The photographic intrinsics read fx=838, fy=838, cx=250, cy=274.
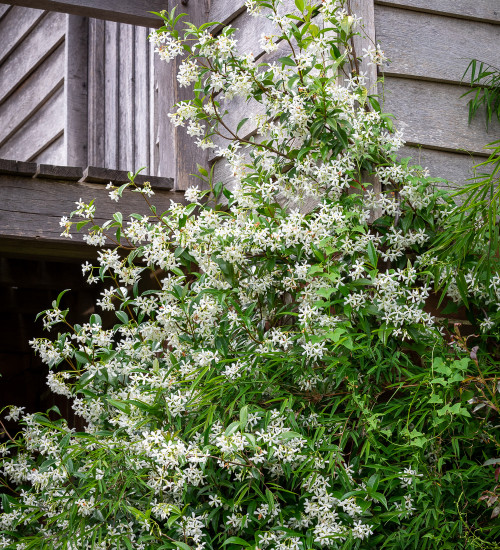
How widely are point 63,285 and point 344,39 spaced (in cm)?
194

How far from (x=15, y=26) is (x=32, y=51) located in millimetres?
403

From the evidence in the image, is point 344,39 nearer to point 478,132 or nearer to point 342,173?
point 342,173

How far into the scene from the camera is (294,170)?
2578 millimetres

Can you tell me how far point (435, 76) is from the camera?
9.50 ft

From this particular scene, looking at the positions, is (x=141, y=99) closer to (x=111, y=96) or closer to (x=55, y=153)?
(x=111, y=96)

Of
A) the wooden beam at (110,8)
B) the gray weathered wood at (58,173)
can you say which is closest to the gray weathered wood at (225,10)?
the wooden beam at (110,8)

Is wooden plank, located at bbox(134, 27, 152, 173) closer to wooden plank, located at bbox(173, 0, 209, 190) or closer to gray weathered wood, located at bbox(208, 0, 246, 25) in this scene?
wooden plank, located at bbox(173, 0, 209, 190)

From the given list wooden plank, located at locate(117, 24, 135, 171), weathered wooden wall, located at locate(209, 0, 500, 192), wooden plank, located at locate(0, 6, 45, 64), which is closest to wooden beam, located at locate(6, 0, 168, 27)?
weathered wooden wall, located at locate(209, 0, 500, 192)

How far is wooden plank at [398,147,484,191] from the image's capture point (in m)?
2.83

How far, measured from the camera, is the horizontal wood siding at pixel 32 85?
5273mm

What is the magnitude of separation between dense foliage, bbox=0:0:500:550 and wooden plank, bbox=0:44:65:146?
2849 mm

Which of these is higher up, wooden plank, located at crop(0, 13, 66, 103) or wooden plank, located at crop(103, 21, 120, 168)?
wooden plank, located at crop(0, 13, 66, 103)

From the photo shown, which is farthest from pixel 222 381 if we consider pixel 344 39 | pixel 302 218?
pixel 344 39

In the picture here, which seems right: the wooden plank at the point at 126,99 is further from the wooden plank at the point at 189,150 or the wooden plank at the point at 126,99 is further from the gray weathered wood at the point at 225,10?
the gray weathered wood at the point at 225,10
